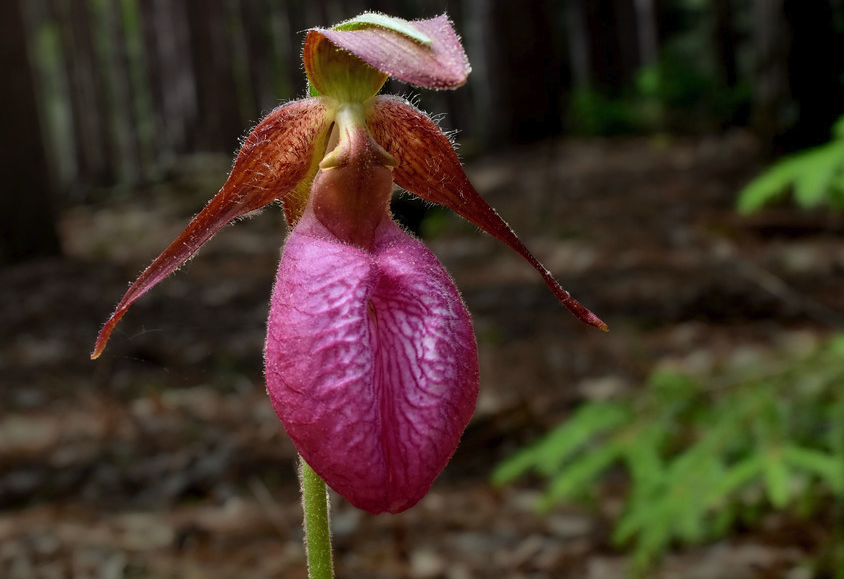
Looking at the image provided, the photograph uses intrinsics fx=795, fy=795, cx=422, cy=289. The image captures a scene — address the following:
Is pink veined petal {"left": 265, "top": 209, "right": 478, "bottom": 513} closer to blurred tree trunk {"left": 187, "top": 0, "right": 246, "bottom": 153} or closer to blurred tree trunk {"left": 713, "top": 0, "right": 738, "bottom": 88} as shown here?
blurred tree trunk {"left": 713, "top": 0, "right": 738, "bottom": 88}

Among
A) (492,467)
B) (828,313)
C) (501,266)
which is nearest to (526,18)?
(501,266)

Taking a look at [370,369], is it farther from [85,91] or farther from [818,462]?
[85,91]

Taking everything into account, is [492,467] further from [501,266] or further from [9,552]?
[501,266]

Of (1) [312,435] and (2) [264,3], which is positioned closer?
(1) [312,435]

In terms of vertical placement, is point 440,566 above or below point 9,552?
below

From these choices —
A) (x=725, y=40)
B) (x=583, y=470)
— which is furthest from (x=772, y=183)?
(x=725, y=40)

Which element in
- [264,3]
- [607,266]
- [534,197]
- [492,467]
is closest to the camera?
[492,467]
